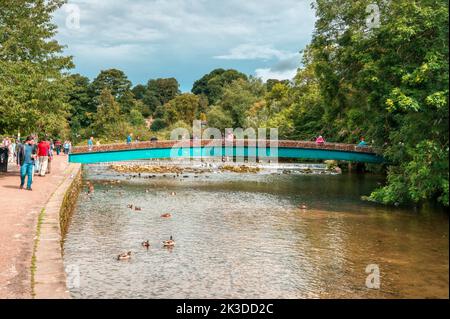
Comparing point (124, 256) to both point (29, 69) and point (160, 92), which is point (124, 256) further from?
point (160, 92)

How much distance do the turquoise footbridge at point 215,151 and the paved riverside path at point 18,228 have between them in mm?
12489

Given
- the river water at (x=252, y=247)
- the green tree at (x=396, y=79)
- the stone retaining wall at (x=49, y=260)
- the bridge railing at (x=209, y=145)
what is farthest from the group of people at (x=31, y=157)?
the green tree at (x=396, y=79)

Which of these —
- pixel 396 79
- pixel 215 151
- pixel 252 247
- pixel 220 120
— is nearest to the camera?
pixel 252 247

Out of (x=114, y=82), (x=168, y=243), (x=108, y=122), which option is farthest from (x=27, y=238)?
(x=114, y=82)

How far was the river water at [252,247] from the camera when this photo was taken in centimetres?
1013

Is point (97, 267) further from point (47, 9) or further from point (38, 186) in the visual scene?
point (47, 9)

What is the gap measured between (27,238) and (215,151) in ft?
90.2

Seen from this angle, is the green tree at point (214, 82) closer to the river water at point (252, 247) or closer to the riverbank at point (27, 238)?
the river water at point (252, 247)

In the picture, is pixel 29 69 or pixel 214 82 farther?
pixel 214 82

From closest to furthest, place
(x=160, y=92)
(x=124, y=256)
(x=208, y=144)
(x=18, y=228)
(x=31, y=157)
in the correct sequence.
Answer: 1. (x=18, y=228)
2. (x=124, y=256)
3. (x=31, y=157)
4. (x=208, y=144)
5. (x=160, y=92)

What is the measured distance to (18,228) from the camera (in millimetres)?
11828

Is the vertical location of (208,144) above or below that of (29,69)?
below

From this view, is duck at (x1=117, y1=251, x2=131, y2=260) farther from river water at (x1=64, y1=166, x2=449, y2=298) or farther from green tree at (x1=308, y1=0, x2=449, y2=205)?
green tree at (x1=308, y1=0, x2=449, y2=205)

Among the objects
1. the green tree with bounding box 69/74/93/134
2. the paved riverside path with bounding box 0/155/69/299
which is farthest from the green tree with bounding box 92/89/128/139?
the paved riverside path with bounding box 0/155/69/299
